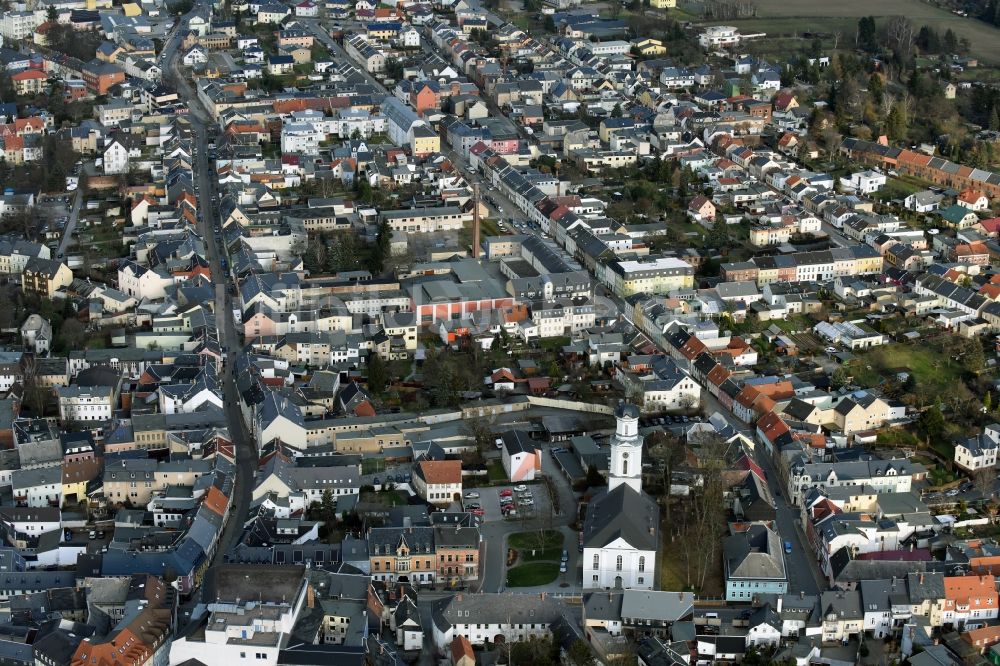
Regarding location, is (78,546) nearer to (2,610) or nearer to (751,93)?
(2,610)

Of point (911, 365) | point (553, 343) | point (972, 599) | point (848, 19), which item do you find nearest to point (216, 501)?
point (553, 343)

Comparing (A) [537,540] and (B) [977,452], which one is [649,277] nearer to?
(B) [977,452]

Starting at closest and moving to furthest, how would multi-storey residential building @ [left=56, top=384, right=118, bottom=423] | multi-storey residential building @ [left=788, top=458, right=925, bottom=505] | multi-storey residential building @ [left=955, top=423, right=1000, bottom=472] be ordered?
multi-storey residential building @ [left=788, top=458, right=925, bottom=505] → multi-storey residential building @ [left=955, top=423, right=1000, bottom=472] → multi-storey residential building @ [left=56, top=384, right=118, bottom=423]

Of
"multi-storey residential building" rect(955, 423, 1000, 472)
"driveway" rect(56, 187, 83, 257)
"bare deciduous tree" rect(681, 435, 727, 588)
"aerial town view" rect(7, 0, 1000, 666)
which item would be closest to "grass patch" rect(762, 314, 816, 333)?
"aerial town view" rect(7, 0, 1000, 666)

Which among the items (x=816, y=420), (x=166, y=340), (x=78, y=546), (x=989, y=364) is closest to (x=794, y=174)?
(x=989, y=364)

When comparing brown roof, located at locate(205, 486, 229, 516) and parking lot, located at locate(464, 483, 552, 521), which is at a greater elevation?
brown roof, located at locate(205, 486, 229, 516)

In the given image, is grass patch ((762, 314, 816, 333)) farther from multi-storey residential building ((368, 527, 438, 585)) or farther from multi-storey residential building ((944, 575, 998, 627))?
multi-storey residential building ((368, 527, 438, 585))

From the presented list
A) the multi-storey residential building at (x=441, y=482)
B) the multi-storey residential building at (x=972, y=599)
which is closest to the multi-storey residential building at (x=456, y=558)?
the multi-storey residential building at (x=441, y=482)
